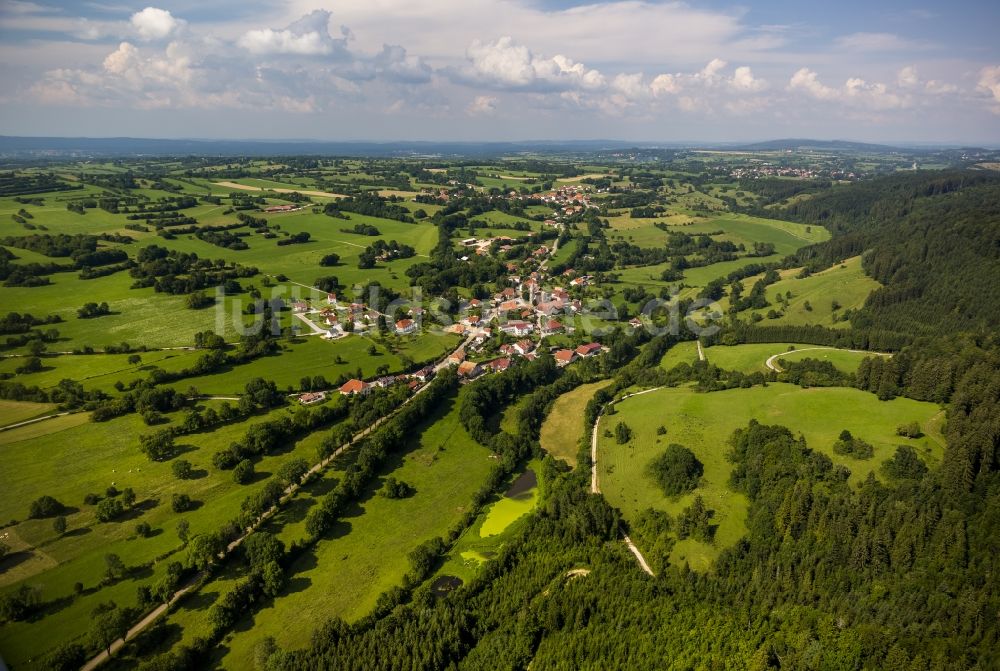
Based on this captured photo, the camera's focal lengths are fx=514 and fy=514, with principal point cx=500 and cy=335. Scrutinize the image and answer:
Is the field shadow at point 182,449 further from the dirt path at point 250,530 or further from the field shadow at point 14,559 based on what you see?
the field shadow at point 14,559

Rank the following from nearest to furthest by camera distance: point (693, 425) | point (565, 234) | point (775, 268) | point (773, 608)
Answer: point (773, 608) < point (693, 425) < point (775, 268) < point (565, 234)

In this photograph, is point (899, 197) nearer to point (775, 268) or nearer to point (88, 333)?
point (775, 268)

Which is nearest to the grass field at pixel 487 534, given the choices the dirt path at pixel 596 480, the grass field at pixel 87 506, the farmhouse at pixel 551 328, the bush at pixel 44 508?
the dirt path at pixel 596 480

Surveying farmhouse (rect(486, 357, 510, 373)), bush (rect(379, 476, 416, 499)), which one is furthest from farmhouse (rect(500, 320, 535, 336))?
bush (rect(379, 476, 416, 499))

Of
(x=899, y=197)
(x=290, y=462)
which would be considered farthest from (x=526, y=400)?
(x=899, y=197)

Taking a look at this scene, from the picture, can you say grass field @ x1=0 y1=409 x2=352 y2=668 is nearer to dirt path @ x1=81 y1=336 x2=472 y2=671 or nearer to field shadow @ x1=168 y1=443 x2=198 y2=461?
field shadow @ x1=168 y1=443 x2=198 y2=461

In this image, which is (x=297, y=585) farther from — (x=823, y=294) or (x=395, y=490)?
(x=823, y=294)
